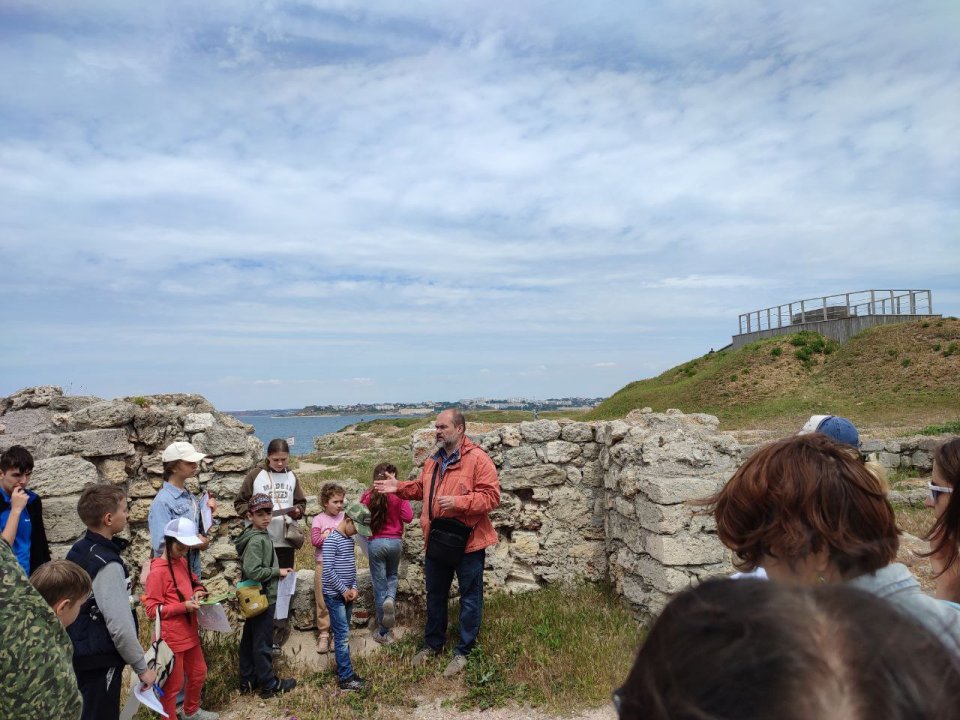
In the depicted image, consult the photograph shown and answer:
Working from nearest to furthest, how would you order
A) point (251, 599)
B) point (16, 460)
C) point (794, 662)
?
point (794, 662) → point (16, 460) → point (251, 599)

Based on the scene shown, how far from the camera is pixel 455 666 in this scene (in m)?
Result: 5.38

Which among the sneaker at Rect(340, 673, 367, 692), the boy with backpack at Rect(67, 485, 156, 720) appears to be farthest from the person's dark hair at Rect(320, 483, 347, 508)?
the boy with backpack at Rect(67, 485, 156, 720)

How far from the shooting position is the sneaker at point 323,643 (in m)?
5.97

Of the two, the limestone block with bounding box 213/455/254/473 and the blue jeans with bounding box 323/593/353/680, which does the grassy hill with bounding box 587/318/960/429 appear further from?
the blue jeans with bounding box 323/593/353/680

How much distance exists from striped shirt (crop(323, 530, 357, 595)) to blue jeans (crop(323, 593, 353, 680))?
82 mm

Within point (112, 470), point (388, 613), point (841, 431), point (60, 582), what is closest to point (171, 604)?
point (60, 582)

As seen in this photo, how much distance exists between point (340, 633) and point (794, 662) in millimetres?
5267

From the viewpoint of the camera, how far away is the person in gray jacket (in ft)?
6.47

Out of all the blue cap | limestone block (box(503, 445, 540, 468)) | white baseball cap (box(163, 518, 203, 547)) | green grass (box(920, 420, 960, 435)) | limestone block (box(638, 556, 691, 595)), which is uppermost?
the blue cap

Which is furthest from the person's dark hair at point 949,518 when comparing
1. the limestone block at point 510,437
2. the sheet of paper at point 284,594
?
the sheet of paper at point 284,594

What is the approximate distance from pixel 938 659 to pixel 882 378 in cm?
2747

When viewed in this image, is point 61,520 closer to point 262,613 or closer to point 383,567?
point 262,613

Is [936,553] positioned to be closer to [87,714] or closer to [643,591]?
[643,591]

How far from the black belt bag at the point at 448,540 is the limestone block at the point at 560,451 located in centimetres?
198
